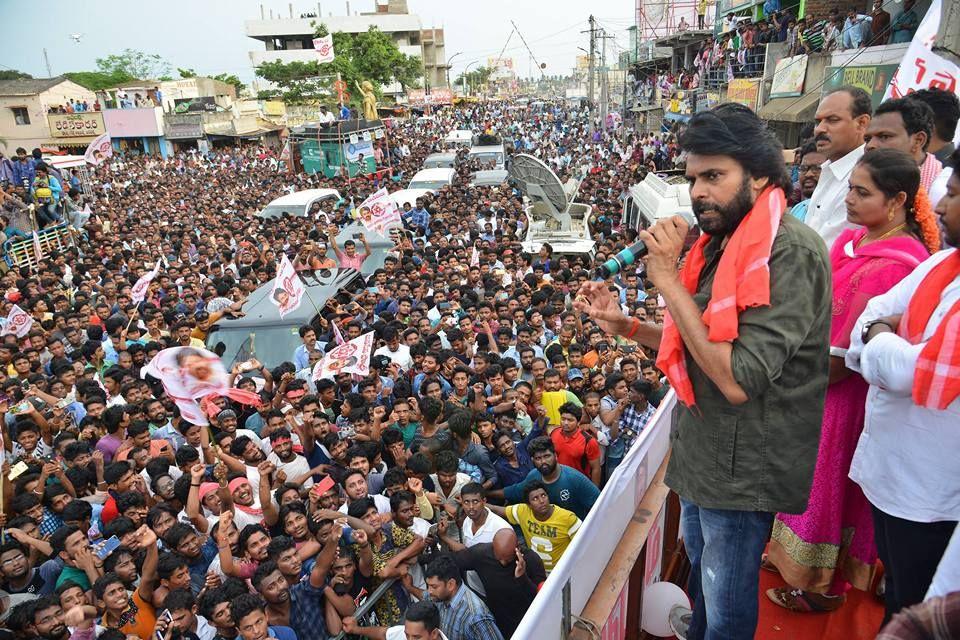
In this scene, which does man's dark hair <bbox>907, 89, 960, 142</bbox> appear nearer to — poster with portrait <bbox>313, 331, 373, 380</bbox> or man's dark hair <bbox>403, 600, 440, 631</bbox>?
man's dark hair <bbox>403, 600, 440, 631</bbox>

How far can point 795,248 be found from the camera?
61.3 inches

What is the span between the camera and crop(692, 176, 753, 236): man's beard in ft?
5.29

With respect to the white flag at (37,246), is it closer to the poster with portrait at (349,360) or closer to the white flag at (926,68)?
the poster with portrait at (349,360)

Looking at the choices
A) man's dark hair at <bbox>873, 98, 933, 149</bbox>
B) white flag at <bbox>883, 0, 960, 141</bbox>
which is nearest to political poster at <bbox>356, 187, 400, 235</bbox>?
white flag at <bbox>883, 0, 960, 141</bbox>

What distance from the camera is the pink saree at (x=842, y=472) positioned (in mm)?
2113

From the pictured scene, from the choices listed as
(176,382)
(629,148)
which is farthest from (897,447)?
(629,148)

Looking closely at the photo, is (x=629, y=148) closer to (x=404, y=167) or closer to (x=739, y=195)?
(x=404, y=167)

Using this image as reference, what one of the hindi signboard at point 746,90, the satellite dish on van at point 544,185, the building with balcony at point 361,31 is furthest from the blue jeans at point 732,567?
the building with balcony at point 361,31

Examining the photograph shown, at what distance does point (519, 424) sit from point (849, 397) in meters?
3.24

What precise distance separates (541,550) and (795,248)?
273cm

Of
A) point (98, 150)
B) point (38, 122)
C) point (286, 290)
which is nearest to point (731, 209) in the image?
point (286, 290)

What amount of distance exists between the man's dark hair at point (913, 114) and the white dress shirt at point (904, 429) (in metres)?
1.15

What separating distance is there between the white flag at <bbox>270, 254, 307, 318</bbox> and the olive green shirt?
6494 millimetres

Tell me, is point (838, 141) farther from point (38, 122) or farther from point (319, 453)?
point (38, 122)
